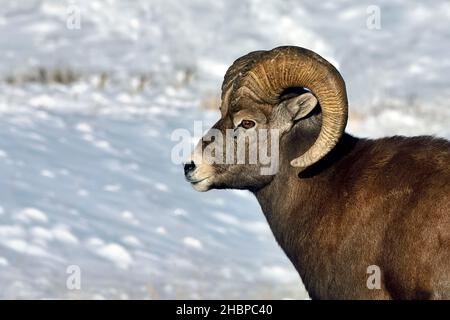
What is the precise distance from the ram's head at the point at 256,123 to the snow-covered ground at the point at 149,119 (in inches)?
169

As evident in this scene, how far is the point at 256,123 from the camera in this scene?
8.24 m

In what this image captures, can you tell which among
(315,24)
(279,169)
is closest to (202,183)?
(279,169)

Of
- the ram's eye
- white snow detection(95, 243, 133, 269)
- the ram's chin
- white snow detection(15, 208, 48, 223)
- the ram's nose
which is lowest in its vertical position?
the ram's chin

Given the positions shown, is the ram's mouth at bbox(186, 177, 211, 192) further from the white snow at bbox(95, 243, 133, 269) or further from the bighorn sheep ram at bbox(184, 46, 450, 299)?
the white snow at bbox(95, 243, 133, 269)

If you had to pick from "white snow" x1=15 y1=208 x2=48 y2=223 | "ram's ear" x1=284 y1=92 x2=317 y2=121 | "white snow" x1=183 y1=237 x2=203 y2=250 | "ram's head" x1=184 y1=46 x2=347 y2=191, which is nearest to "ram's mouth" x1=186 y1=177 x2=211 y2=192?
"ram's head" x1=184 y1=46 x2=347 y2=191

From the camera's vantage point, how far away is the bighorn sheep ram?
24.1 ft

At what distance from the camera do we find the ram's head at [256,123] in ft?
26.7

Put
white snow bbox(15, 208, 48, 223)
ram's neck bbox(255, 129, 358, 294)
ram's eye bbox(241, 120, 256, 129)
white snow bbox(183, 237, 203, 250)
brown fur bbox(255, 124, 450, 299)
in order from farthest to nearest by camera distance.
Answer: white snow bbox(183, 237, 203, 250), white snow bbox(15, 208, 48, 223), ram's eye bbox(241, 120, 256, 129), ram's neck bbox(255, 129, 358, 294), brown fur bbox(255, 124, 450, 299)

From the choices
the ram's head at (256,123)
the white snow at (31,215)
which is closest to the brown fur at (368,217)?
the ram's head at (256,123)

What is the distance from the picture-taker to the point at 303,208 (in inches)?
323

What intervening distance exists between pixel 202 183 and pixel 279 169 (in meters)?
0.64

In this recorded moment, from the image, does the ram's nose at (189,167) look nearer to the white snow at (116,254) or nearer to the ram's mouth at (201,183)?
the ram's mouth at (201,183)

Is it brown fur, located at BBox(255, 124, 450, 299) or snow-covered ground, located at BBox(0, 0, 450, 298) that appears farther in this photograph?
snow-covered ground, located at BBox(0, 0, 450, 298)

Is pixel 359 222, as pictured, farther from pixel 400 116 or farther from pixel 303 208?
pixel 400 116
